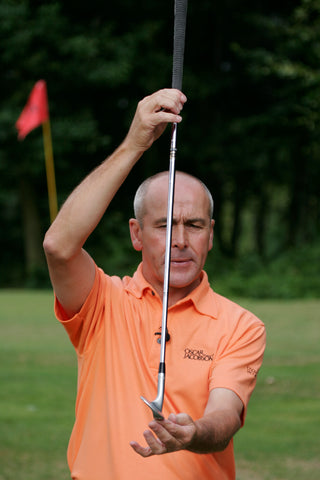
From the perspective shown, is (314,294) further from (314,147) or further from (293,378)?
(293,378)

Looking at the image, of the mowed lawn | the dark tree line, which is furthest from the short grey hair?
the dark tree line

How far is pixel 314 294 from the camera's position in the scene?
20984 mm

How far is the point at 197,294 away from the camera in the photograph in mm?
2898

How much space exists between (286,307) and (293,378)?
6.92 meters

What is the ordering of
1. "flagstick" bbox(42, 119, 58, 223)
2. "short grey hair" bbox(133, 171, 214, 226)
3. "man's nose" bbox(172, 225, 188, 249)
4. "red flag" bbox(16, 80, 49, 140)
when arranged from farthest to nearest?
"flagstick" bbox(42, 119, 58, 223), "red flag" bbox(16, 80, 49, 140), "short grey hair" bbox(133, 171, 214, 226), "man's nose" bbox(172, 225, 188, 249)

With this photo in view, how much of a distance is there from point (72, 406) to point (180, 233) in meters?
5.52

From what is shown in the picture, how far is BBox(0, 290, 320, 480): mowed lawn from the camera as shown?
20.1 ft

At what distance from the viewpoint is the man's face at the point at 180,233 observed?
2875 millimetres

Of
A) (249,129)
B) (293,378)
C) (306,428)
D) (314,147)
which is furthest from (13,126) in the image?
(306,428)

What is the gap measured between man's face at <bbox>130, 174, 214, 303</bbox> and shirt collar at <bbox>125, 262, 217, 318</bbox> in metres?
0.04

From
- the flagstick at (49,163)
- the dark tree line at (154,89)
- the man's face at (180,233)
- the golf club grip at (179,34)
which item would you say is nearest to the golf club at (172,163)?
the golf club grip at (179,34)

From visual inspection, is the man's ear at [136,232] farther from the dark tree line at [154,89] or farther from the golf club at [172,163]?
the dark tree line at [154,89]

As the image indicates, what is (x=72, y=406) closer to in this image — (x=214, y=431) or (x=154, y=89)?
(x=214, y=431)

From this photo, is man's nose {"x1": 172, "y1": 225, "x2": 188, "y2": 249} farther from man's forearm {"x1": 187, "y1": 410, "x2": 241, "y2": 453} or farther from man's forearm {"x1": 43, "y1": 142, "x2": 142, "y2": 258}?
man's forearm {"x1": 187, "y1": 410, "x2": 241, "y2": 453}
